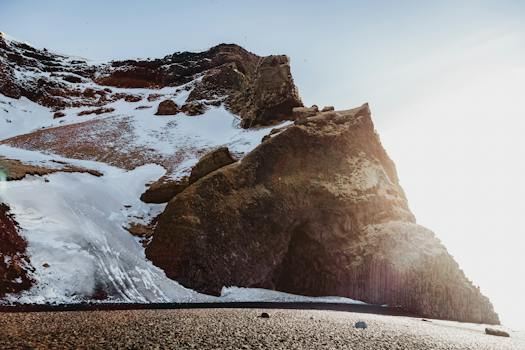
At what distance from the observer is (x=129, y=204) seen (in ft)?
133

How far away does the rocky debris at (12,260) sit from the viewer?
2197cm

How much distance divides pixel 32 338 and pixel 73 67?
116 meters

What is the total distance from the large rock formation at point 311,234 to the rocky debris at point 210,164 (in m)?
3.20

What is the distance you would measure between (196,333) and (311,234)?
25.0m

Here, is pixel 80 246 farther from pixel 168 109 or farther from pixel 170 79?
pixel 170 79

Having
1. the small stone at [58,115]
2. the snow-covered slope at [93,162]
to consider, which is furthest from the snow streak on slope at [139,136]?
the small stone at [58,115]

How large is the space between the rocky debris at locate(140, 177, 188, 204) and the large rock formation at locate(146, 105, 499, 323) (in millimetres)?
6214

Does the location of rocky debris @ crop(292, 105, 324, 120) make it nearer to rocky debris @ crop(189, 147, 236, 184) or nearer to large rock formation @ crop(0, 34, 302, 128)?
large rock formation @ crop(0, 34, 302, 128)

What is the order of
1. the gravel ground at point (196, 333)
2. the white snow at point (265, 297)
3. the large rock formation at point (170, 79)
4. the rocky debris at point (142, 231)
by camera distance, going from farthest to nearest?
the large rock formation at point (170, 79)
the rocky debris at point (142, 231)
the white snow at point (265, 297)
the gravel ground at point (196, 333)

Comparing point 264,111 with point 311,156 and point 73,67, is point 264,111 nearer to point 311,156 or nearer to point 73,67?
point 311,156

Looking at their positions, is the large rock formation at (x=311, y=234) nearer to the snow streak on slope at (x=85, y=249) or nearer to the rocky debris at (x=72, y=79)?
the snow streak on slope at (x=85, y=249)

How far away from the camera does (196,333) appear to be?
1402cm

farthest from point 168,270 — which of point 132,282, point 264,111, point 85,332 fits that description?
point 264,111

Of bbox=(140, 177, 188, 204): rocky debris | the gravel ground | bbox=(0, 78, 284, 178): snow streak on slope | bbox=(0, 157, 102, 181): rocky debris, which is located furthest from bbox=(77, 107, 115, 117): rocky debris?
the gravel ground
